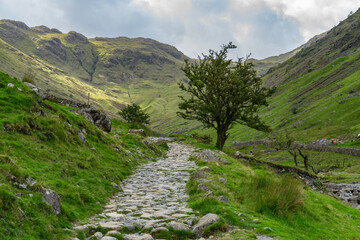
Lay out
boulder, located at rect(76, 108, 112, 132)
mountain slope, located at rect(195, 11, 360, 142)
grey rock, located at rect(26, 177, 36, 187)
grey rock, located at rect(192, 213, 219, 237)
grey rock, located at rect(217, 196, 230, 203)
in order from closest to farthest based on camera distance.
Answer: grey rock, located at rect(26, 177, 36, 187), grey rock, located at rect(192, 213, 219, 237), grey rock, located at rect(217, 196, 230, 203), boulder, located at rect(76, 108, 112, 132), mountain slope, located at rect(195, 11, 360, 142)

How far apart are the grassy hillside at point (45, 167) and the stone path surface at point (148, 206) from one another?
69 centimetres

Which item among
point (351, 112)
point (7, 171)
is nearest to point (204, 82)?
point (7, 171)

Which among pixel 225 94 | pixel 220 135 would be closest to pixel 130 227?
pixel 225 94

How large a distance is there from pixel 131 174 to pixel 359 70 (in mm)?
200065

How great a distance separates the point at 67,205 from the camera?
7984 mm

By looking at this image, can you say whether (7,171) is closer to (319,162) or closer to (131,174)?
(131,174)

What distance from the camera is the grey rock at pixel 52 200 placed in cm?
705

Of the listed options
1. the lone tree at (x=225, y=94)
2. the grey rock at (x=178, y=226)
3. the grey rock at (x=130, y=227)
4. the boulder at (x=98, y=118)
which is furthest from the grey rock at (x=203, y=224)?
the lone tree at (x=225, y=94)

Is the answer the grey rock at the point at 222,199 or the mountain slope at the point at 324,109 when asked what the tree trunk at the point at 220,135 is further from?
the mountain slope at the point at 324,109

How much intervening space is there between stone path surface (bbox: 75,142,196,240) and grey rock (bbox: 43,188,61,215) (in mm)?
881

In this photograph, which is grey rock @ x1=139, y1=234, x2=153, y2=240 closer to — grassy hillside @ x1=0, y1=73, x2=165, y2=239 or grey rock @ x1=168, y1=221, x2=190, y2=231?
grey rock @ x1=168, y1=221, x2=190, y2=231

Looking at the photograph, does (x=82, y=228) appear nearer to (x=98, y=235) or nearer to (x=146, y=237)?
(x=98, y=235)

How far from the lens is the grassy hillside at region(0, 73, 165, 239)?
19.8 feet

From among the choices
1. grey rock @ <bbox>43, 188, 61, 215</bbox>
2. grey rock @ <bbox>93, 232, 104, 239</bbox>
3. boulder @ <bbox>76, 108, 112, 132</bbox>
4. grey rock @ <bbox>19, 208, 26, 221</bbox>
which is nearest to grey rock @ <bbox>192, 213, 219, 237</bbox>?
grey rock @ <bbox>93, 232, 104, 239</bbox>
